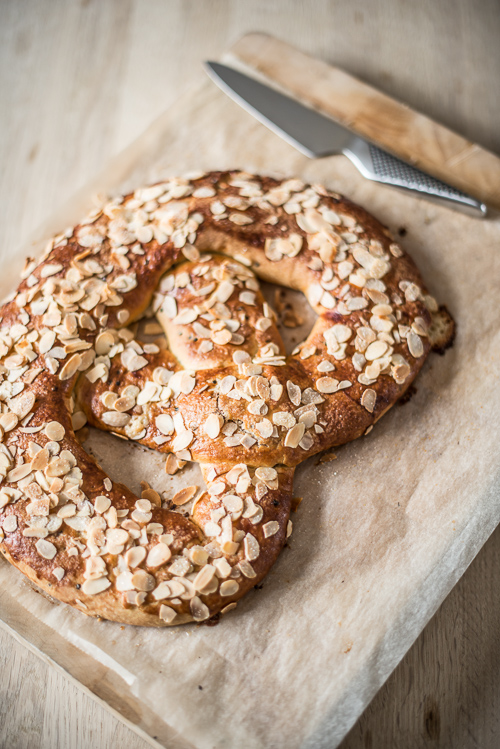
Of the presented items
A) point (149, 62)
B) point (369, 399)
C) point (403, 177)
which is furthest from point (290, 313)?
point (149, 62)

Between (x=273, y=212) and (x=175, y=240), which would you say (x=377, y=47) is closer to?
(x=273, y=212)

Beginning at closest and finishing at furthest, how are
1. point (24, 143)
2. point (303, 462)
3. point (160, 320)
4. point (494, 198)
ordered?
point (303, 462), point (160, 320), point (494, 198), point (24, 143)

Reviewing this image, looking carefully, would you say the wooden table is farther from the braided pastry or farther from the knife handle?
the braided pastry

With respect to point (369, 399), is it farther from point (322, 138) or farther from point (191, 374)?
point (322, 138)

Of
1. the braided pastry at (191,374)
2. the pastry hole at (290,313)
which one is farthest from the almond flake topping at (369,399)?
the pastry hole at (290,313)

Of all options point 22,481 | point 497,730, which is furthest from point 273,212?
point 497,730

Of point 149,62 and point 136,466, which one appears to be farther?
point 149,62
